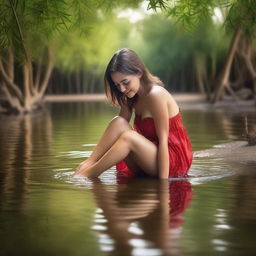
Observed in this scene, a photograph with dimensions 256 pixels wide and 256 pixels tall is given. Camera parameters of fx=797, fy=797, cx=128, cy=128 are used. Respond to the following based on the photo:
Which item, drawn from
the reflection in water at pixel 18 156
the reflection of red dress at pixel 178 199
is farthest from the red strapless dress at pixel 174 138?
the reflection in water at pixel 18 156

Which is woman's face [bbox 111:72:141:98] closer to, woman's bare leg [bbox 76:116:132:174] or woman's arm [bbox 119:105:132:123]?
woman's bare leg [bbox 76:116:132:174]

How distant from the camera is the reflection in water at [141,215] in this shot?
15.3 feet

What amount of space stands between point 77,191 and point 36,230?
1.91 meters

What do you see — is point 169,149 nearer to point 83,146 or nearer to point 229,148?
point 229,148

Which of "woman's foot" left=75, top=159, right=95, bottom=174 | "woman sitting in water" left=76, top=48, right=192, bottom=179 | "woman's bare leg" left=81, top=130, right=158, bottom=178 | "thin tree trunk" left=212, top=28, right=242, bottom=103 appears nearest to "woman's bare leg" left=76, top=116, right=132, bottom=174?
"woman sitting in water" left=76, top=48, right=192, bottom=179

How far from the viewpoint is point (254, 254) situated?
4.46 m

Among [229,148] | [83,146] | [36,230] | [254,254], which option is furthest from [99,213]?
[83,146]

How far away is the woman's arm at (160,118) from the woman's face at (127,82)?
0.20 m

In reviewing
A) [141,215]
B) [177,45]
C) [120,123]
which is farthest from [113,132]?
[177,45]

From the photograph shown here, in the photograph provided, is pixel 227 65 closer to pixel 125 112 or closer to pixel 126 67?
pixel 125 112

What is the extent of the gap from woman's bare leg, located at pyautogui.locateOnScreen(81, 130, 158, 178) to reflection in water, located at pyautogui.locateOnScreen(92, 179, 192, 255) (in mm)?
210

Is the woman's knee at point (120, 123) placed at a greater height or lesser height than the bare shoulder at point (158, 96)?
lesser

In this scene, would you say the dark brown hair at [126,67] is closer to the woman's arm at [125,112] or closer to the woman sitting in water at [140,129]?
the woman sitting in water at [140,129]

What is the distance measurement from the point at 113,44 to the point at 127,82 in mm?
42961
